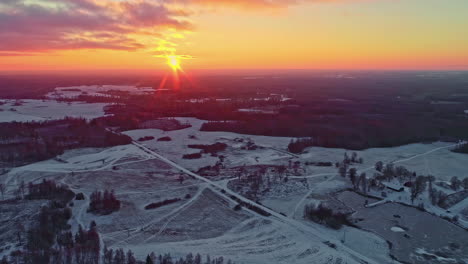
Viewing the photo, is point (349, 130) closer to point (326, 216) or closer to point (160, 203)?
point (326, 216)

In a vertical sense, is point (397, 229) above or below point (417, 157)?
below

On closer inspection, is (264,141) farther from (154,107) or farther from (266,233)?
(154,107)

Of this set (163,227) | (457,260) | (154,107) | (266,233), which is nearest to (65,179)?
(163,227)

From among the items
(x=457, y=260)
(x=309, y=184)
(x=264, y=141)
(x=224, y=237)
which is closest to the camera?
(x=457, y=260)

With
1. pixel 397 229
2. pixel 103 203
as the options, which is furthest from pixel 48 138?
pixel 397 229

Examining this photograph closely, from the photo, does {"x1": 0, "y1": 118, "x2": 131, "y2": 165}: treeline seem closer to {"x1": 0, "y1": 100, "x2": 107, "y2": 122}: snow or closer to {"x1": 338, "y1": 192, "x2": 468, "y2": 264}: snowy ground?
{"x1": 0, "y1": 100, "x2": 107, "y2": 122}: snow

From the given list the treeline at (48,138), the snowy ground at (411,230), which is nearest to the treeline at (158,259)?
the snowy ground at (411,230)

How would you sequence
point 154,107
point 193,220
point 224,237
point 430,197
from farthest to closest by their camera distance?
point 154,107
point 430,197
point 193,220
point 224,237
